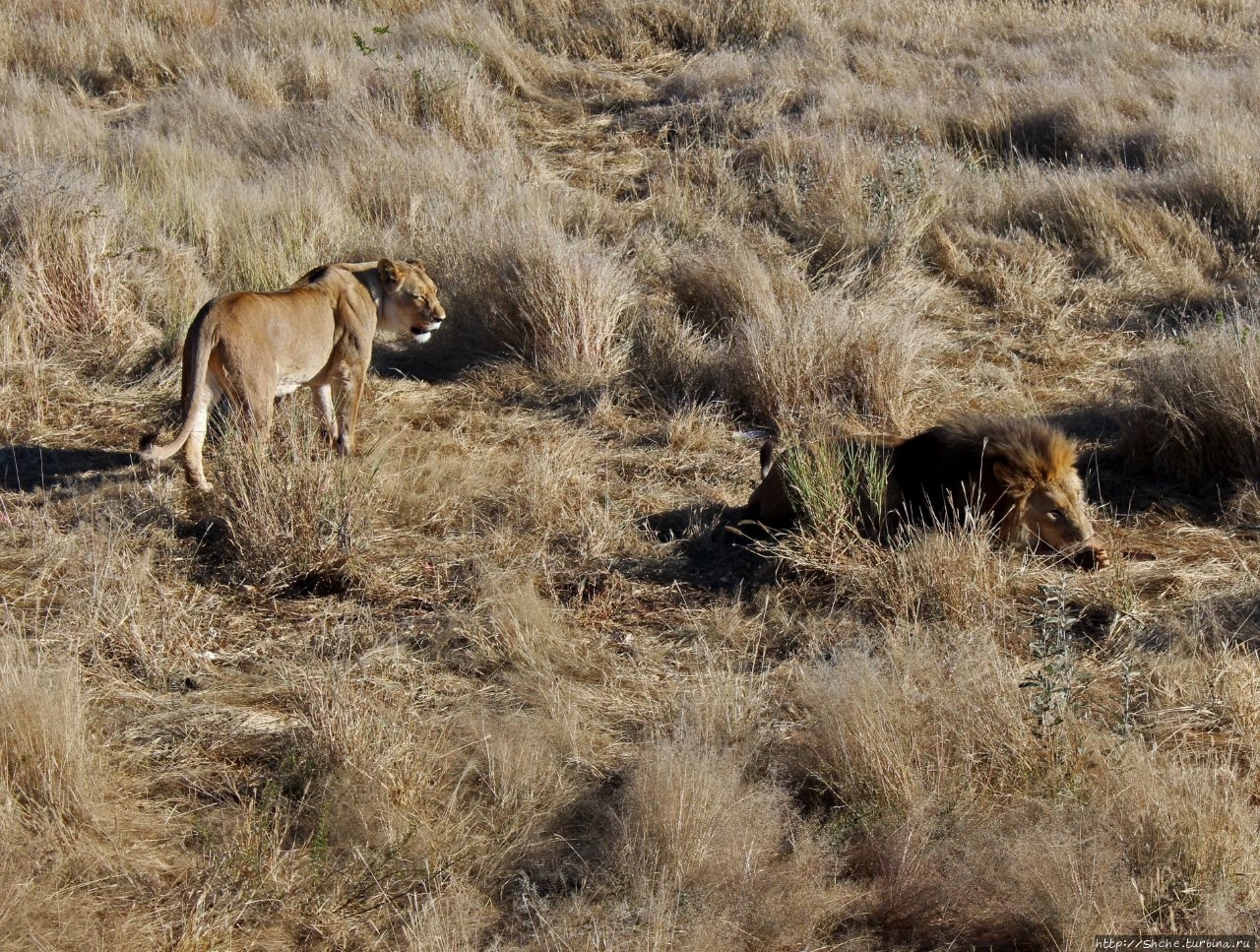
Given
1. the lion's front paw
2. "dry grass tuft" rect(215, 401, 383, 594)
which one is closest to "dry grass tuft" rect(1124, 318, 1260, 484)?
the lion's front paw

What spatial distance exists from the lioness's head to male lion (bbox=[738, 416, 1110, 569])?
2484 millimetres

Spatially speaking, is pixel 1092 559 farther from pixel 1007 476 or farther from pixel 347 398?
pixel 347 398

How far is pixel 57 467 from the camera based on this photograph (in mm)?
6805

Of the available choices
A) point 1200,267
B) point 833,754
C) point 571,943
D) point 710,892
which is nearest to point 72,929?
point 571,943

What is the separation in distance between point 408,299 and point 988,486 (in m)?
3.46

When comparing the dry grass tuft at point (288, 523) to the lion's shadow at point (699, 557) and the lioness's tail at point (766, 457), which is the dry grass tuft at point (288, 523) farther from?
the lioness's tail at point (766, 457)

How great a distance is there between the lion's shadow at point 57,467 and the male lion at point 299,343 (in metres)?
0.60

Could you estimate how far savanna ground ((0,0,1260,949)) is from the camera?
3.91 metres

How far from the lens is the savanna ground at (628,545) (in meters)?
3.91

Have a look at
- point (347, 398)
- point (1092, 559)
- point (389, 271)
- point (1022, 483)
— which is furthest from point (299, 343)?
point (1092, 559)

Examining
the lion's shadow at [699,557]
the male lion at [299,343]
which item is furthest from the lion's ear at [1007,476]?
the male lion at [299,343]

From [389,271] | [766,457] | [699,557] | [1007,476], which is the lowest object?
[699,557]

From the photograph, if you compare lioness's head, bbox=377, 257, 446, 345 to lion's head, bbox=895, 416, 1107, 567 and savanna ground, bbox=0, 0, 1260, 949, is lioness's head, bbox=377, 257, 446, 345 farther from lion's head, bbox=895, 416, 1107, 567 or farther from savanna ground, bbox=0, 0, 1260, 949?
lion's head, bbox=895, 416, 1107, 567

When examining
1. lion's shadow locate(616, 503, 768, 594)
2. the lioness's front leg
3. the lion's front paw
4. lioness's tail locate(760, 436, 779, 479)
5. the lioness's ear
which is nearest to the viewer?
the lion's front paw
